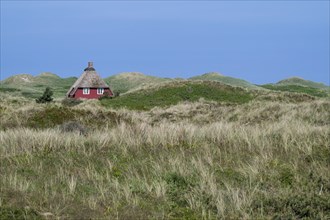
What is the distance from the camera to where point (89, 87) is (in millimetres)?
78625

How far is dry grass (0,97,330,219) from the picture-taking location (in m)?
6.99

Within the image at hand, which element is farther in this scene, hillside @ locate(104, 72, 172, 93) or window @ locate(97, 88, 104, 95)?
hillside @ locate(104, 72, 172, 93)

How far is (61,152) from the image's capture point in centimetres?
Answer: 1162

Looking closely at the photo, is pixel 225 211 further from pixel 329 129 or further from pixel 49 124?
pixel 49 124

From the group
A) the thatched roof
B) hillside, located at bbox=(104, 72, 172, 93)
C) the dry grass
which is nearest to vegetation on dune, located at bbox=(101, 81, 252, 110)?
the thatched roof

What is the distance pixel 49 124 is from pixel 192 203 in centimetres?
1692

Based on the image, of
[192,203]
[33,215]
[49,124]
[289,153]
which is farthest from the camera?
[49,124]

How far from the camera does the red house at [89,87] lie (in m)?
77.9

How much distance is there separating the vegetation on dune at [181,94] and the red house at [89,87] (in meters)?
23.9

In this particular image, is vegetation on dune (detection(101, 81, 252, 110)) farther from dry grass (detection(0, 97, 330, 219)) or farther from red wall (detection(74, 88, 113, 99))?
dry grass (detection(0, 97, 330, 219))

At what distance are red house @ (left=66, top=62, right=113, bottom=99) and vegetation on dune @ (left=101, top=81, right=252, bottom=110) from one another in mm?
23865

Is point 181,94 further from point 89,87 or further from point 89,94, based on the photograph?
point 89,87

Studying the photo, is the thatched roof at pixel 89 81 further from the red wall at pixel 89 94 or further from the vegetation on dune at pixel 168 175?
the vegetation on dune at pixel 168 175

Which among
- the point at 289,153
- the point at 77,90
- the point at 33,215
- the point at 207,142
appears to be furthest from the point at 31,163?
the point at 77,90
